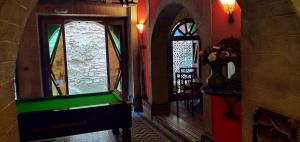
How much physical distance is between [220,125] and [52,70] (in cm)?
558

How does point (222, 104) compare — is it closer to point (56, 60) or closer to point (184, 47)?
point (56, 60)

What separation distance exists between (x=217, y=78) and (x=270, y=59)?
104cm

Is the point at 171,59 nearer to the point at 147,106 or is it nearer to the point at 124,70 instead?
the point at 124,70

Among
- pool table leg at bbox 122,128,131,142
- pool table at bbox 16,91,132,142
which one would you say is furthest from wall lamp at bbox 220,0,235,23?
pool table leg at bbox 122,128,131,142

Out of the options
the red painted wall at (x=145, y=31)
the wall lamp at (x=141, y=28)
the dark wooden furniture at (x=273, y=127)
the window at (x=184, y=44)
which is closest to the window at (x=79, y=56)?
the wall lamp at (x=141, y=28)

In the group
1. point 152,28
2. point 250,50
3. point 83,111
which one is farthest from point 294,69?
point 152,28

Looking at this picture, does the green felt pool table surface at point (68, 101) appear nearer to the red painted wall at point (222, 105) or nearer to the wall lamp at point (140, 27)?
the red painted wall at point (222, 105)

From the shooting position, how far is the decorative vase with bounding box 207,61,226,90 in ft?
9.71

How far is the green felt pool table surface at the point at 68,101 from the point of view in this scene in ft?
14.9

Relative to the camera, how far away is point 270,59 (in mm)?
1979

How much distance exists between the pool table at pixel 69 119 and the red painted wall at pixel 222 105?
4.94ft

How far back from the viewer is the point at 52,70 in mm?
7559

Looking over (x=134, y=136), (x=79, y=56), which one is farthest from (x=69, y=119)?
(x=79, y=56)

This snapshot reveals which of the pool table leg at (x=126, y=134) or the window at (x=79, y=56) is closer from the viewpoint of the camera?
the pool table leg at (x=126, y=134)
